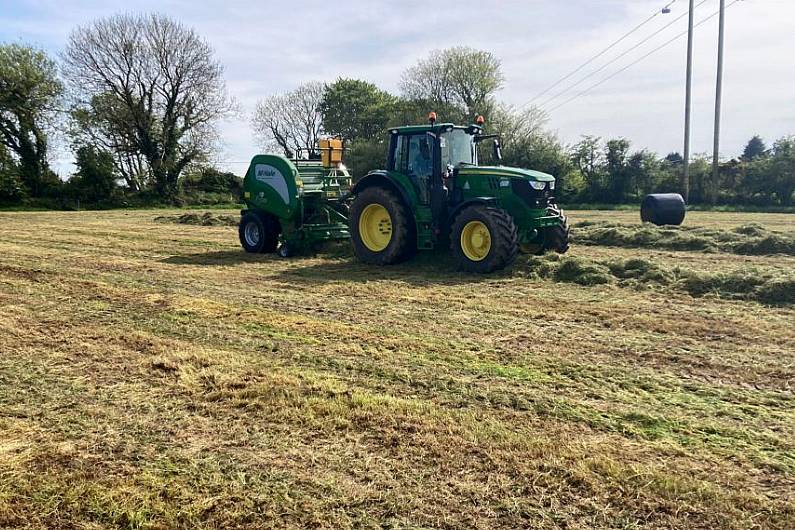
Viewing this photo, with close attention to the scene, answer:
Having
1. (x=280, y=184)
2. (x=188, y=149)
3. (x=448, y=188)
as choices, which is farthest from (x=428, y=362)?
(x=188, y=149)

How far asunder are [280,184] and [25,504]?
358 inches

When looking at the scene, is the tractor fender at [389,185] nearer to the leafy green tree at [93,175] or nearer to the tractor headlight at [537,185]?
the tractor headlight at [537,185]

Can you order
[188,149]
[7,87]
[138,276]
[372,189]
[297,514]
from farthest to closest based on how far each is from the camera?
[188,149], [7,87], [372,189], [138,276], [297,514]

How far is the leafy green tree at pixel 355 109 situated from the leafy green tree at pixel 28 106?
20210mm

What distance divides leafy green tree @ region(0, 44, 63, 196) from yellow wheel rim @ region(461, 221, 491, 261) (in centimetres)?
3134

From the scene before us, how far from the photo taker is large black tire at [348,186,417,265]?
9.90 meters

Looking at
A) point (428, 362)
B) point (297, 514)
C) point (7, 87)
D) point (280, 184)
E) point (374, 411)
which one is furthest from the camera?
point (7, 87)

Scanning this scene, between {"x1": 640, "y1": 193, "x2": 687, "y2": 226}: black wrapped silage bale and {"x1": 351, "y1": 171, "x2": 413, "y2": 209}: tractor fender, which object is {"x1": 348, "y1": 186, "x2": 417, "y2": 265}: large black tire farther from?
{"x1": 640, "y1": 193, "x2": 687, "y2": 226}: black wrapped silage bale

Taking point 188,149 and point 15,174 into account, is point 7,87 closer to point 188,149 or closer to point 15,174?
point 15,174

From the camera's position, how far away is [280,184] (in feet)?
37.9

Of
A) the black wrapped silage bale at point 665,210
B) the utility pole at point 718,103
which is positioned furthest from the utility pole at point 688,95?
the black wrapped silage bale at point 665,210

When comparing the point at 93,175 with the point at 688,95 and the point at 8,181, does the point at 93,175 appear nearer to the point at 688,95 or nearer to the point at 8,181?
the point at 8,181

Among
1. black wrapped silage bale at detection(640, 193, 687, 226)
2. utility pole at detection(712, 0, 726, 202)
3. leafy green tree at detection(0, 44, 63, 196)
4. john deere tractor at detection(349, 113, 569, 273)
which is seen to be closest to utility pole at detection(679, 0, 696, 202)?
utility pole at detection(712, 0, 726, 202)

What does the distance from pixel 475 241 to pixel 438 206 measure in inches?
33.4
